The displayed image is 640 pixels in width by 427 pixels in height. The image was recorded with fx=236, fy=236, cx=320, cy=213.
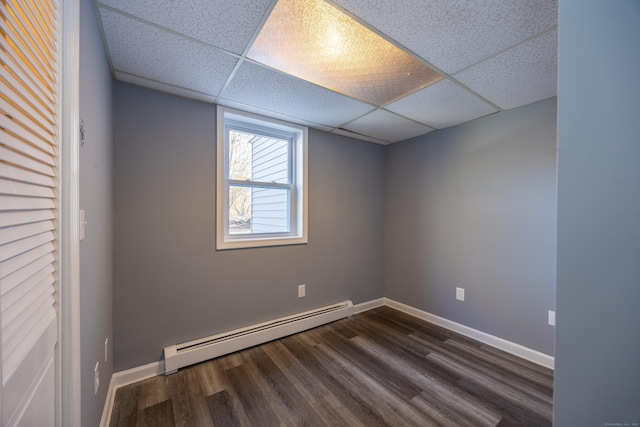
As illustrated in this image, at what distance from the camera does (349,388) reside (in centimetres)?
169

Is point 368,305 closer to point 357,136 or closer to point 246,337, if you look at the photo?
point 246,337

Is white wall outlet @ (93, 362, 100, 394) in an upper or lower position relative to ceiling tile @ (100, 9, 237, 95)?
lower

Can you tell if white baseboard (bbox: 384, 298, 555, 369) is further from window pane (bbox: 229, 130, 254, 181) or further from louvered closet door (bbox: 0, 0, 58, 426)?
louvered closet door (bbox: 0, 0, 58, 426)

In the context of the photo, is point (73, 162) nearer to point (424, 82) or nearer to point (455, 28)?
point (455, 28)

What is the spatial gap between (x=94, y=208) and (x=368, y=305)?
2873 millimetres

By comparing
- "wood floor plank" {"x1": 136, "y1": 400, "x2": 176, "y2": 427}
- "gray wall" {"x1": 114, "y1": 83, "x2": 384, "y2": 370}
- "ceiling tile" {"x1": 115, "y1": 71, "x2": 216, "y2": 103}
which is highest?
"ceiling tile" {"x1": 115, "y1": 71, "x2": 216, "y2": 103}

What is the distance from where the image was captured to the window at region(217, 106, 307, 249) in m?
2.19

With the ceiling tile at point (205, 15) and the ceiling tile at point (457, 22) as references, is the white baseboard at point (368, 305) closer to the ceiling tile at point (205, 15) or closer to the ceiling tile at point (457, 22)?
the ceiling tile at point (457, 22)

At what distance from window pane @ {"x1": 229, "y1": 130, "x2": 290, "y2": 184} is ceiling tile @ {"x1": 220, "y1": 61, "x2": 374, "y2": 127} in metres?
0.40

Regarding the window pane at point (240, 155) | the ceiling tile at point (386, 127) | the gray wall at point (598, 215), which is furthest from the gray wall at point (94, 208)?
the ceiling tile at point (386, 127)

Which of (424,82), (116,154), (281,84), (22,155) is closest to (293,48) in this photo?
(281,84)

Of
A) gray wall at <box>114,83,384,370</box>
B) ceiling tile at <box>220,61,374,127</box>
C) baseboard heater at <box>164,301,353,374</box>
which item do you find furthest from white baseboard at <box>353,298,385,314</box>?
ceiling tile at <box>220,61,374,127</box>

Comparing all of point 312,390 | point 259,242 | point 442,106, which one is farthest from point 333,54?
point 312,390

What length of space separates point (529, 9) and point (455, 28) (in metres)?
0.30
